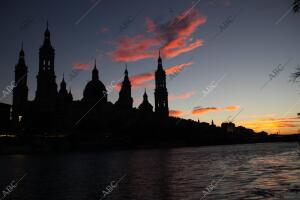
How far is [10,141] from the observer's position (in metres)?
155

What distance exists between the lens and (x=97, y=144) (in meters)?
188

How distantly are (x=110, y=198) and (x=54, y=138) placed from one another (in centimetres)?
16183

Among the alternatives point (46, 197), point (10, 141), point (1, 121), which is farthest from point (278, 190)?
point (1, 121)

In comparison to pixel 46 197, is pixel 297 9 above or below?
above

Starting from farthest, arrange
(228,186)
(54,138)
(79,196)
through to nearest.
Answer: (54,138) < (228,186) < (79,196)

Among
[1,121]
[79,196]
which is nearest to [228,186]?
[79,196]

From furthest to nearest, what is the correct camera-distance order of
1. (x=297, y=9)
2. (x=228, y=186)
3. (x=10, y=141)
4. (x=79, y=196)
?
(x=10, y=141) < (x=228, y=186) < (x=79, y=196) < (x=297, y=9)

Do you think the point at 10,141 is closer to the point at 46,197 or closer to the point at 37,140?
the point at 37,140

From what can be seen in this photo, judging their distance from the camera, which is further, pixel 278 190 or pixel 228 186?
pixel 228 186

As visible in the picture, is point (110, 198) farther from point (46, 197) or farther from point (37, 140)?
point (37, 140)

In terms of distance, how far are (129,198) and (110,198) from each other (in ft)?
4.58

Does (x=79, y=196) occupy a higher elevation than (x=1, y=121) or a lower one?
lower

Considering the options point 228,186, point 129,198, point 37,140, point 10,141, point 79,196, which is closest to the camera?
point 129,198

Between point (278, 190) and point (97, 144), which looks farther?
point (97, 144)
